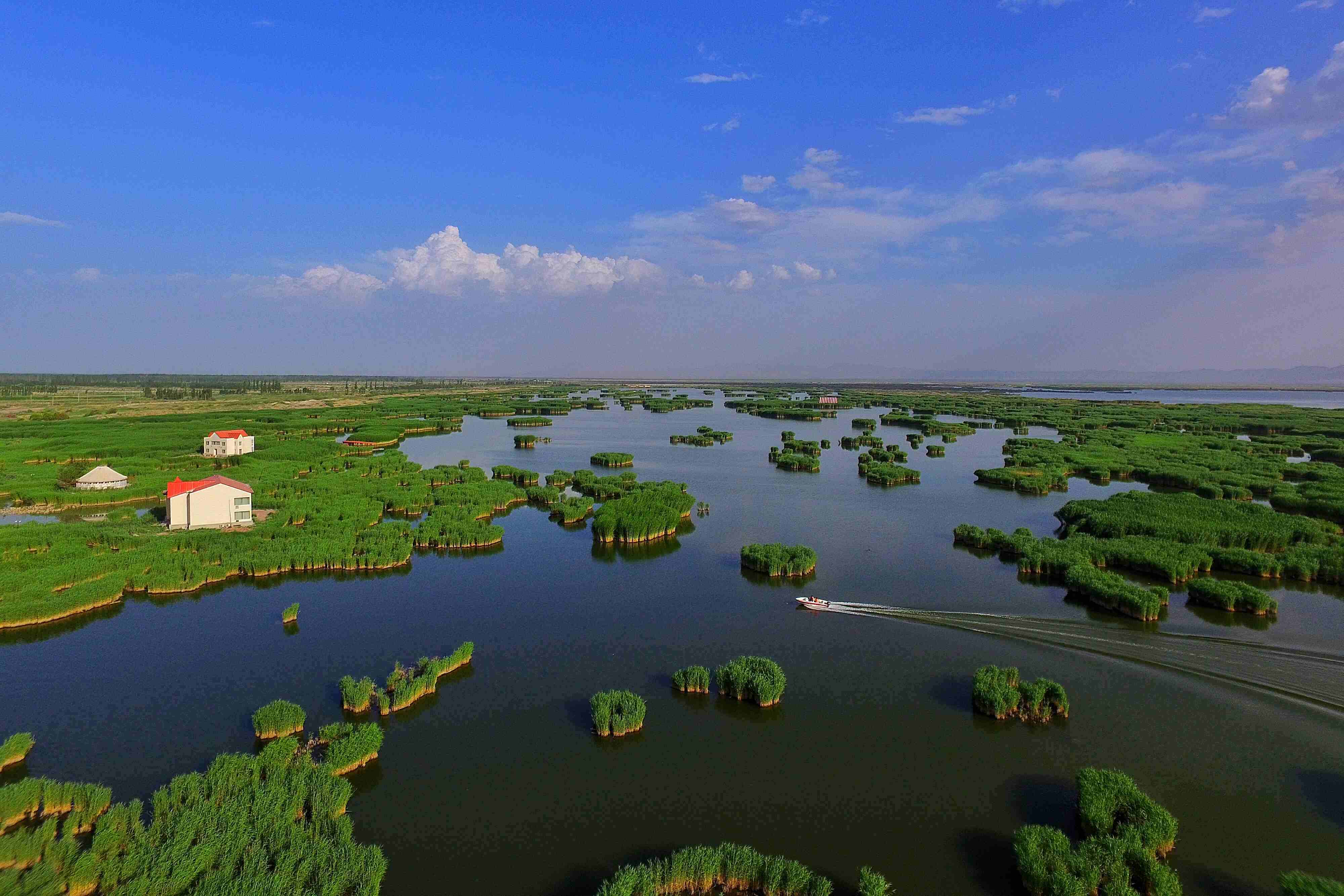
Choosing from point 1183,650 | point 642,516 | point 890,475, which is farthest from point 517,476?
point 1183,650

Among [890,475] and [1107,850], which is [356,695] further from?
[890,475]

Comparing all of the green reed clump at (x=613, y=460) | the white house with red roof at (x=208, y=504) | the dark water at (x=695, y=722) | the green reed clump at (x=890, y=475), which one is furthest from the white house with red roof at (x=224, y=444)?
the green reed clump at (x=890, y=475)

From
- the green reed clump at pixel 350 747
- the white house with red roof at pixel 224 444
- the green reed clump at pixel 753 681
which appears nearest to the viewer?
the green reed clump at pixel 350 747

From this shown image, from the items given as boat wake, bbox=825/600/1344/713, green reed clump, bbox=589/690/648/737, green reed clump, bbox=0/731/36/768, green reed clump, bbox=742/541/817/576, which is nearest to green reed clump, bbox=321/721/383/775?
green reed clump, bbox=589/690/648/737

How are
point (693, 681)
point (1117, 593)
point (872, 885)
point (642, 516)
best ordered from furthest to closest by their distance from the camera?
point (642, 516) → point (1117, 593) → point (693, 681) → point (872, 885)

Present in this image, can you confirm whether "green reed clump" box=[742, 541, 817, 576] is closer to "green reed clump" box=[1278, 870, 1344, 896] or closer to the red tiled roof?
"green reed clump" box=[1278, 870, 1344, 896]

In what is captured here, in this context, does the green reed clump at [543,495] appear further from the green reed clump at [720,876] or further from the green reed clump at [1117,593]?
the green reed clump at [720,876]
